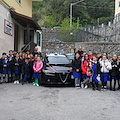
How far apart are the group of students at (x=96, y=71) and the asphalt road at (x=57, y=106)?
1.30 metres

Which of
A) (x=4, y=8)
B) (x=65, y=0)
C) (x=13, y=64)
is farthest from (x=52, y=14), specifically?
(x=13, y=64)

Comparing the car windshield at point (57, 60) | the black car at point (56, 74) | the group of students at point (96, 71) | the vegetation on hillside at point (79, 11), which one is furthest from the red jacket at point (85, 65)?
the vegetation on hillside at point (79, 11)

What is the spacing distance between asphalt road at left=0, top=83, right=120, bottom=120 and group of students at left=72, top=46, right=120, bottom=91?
1300 mm

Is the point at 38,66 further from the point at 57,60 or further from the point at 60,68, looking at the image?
the point at 57,60

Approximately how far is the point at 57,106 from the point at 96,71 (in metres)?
3.18

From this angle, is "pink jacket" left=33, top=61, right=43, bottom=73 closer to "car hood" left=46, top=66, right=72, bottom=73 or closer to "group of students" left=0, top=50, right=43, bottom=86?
"group of students" left=0, top=50, right=43, bottom=86

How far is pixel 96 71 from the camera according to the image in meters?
7.87

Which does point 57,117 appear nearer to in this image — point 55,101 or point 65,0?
point 55,101

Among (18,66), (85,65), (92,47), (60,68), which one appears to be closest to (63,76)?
(60,68)

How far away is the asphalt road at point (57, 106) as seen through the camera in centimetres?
455

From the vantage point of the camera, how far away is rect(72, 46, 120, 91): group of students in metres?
7.93

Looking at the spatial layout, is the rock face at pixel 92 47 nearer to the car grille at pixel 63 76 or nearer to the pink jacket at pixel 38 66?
the car grille at pixel 63 76

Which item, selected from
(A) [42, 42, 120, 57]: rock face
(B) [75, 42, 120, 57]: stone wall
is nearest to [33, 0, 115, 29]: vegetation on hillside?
(A) [42, 42, 120, 57]: rock face

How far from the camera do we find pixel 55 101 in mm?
5965
